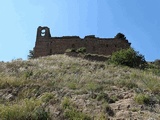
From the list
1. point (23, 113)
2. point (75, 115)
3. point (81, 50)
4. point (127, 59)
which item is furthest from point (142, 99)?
point (81, 50)

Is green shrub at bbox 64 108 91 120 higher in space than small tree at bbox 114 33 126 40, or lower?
lower

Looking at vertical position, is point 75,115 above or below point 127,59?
below

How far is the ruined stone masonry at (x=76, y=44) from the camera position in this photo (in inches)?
1598

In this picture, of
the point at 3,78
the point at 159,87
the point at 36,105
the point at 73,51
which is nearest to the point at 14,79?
the point at 3,78

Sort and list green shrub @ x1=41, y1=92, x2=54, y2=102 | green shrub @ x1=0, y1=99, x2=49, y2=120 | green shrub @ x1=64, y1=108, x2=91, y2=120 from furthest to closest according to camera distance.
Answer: green shrub @ x1=41, y1=92, x2=54, y2=102
green shrub @ x1=64, y1=108, x2=91, y2=120
green shrub @ x1=0, y1=99, x2=49, y2=120

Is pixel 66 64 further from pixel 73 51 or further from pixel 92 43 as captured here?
pixel 92 43

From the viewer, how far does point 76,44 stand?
41.2 metres

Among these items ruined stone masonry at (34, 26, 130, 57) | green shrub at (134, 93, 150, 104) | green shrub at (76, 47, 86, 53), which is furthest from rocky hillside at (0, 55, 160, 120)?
ruined stone masonry at (34, 26, 130, 57)

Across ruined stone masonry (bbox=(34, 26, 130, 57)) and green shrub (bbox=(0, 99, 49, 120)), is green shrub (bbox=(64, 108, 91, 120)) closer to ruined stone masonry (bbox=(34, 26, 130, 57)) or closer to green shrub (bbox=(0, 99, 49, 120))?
green shrub (bbox=(0, 99, 49, 120))

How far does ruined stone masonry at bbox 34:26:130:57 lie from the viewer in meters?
40.6

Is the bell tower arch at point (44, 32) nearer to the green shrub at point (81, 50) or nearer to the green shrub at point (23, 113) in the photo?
→ the green shrub at point (81, 50)

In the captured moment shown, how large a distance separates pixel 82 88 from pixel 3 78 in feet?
13.4

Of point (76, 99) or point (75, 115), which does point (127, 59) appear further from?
point (75, 115)

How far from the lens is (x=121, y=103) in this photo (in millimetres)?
15477
